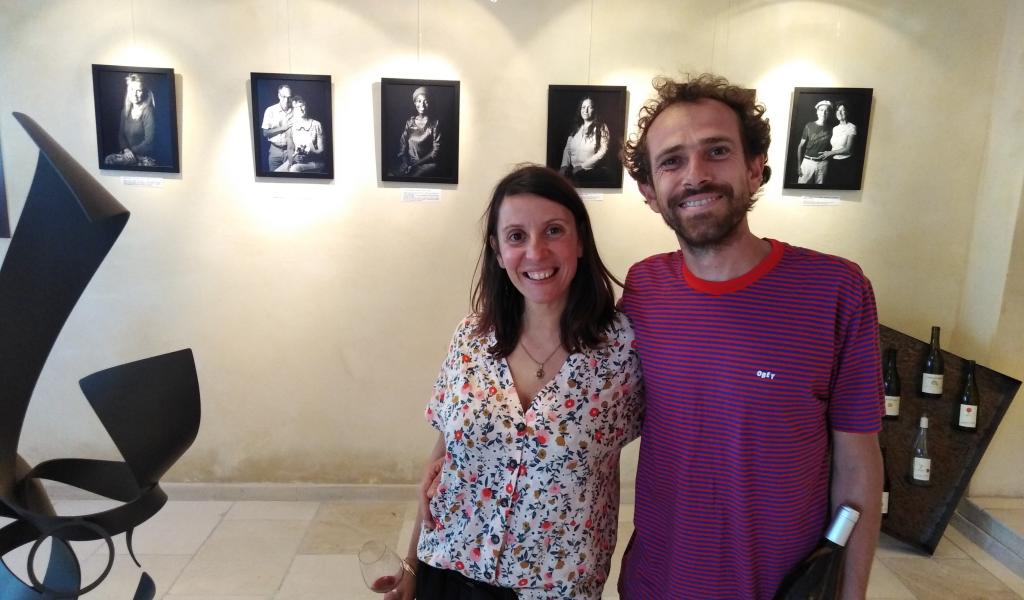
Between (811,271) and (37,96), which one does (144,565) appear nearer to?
(37,96)

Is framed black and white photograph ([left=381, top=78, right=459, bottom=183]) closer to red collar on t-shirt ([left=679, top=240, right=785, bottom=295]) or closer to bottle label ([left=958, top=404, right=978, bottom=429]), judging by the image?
red collar on t-shirt ([left=679, top=240, right=785, bottom=295])

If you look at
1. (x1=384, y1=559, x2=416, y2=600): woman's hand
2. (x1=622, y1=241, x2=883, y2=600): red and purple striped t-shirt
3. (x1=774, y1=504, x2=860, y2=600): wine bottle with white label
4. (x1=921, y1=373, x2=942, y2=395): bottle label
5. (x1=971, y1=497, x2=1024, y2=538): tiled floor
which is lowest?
(x1=971, y1=497, x2=1024, y2=538): tiled floor

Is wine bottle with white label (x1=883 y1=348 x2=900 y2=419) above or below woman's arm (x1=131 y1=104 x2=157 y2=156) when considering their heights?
below

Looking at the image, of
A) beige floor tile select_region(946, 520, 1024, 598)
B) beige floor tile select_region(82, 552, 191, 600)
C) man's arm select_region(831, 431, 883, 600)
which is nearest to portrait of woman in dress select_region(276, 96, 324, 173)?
beige floor tile select_region(82, 552, 191, 600)

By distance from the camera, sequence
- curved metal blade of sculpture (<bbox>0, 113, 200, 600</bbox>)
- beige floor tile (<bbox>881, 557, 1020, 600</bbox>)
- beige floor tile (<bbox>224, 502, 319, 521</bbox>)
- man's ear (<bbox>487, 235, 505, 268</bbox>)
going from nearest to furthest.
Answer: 1. curved metal blade of sculpture (<bbox>0, 113, 200, 600</bbox>)
2. man's ear (<bbox>487, 235, 505, 268</bbox>)
3. beige floor tile (<bbox>881, 557, 1020, 600</bbox>)
4. beige floor tile (<bbox>224, 502, 319, 521</bbox>)

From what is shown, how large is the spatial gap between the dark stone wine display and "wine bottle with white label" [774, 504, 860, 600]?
7.17ft

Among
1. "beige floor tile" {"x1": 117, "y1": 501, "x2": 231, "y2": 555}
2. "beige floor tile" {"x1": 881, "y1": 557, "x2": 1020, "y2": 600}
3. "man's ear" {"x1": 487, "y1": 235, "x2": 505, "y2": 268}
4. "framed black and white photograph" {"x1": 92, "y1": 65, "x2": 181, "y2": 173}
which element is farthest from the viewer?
"framed black and white photograph" {"x1": 92, "y1": 65, "x2": 181, "y2": 173}

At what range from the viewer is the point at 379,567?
45.9 inches

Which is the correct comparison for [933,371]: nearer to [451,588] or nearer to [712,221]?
[712,221]

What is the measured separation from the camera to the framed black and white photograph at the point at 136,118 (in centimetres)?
278

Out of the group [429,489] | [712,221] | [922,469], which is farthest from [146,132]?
[922,469]

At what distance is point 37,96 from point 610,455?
3393 millimetres

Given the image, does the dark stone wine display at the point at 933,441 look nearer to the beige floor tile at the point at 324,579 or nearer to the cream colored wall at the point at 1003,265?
the cream colored wall at the point at 1003,265

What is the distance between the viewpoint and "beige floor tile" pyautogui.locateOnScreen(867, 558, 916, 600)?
2.41 meters
